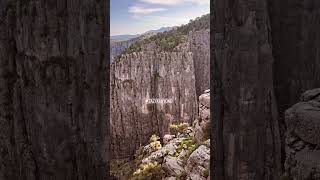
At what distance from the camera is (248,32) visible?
353cm

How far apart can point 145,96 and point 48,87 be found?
24.4m

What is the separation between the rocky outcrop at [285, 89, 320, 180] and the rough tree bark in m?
2.04

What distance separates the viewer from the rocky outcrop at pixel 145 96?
25.5 meters

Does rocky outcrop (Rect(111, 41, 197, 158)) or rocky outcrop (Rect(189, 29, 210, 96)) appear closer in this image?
rocky outcrop (Rect(111, 41, 197, 158))

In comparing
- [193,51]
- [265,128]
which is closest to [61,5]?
[265,128]

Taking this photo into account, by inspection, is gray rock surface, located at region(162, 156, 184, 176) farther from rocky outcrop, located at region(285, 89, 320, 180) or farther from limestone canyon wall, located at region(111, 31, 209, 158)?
rocky outcrop, located at region(285, 89, 320, 180)

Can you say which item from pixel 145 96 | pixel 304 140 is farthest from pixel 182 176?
pixel 145 96

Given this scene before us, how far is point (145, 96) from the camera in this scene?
86.9ft

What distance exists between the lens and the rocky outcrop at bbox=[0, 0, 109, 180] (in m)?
2.06

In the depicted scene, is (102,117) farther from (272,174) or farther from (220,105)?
(272,174)

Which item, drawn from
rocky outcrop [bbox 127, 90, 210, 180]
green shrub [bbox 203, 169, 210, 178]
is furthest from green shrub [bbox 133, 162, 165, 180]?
green shrub [bbox 203, 169, 210, 178]

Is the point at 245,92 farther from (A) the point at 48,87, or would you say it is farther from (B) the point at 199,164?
(B) the point at 199,164

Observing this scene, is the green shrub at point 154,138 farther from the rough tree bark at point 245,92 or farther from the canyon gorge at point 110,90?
the rough tree bark at point 245,92

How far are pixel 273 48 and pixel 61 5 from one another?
2.36m
